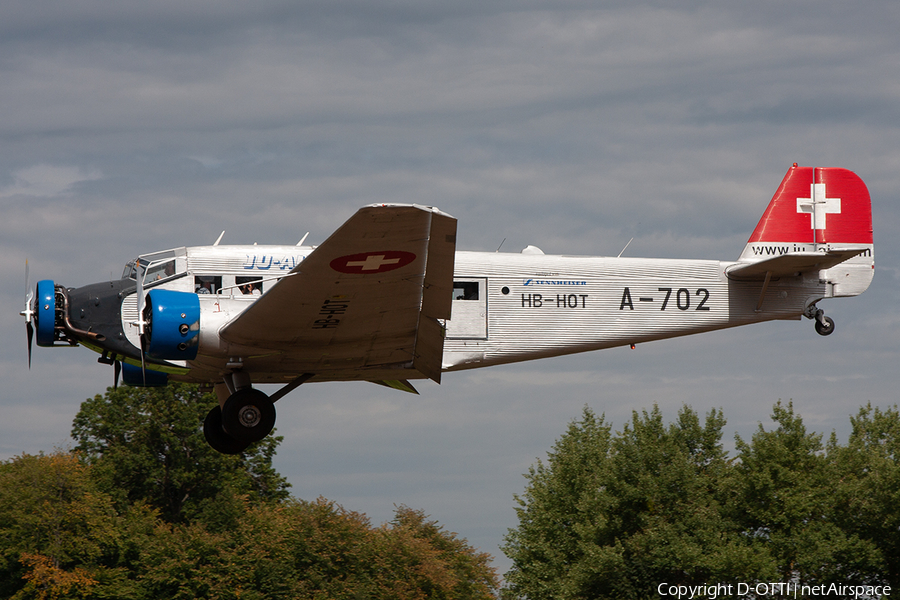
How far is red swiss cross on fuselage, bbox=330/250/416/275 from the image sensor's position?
11.7m

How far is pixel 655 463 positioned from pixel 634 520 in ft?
8.58

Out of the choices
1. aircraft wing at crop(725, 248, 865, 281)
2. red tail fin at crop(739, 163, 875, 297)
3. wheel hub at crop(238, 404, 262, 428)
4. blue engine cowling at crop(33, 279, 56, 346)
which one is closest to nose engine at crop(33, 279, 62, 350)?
blue engine cowling at crop(33, 279, 56, 346)

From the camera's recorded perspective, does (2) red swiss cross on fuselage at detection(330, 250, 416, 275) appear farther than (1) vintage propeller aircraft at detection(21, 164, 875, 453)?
No

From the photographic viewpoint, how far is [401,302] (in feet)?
42.1

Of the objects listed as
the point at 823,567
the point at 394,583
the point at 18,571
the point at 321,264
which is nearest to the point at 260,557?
the point at 394,583

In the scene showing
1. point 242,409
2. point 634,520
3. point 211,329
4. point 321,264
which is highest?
point 321,264

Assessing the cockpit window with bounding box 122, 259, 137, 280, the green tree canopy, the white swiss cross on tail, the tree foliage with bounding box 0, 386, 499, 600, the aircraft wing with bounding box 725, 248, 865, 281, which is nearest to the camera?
the cockpit window with bounding box 122, 259, 137, 280

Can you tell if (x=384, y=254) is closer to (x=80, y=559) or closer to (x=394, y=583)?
(x=394, y=583)

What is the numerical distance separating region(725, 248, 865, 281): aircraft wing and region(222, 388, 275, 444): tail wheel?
321 inches

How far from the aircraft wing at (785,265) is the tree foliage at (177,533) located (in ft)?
96.2

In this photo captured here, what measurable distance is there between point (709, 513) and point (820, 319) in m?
23.9

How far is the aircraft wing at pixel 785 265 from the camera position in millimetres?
15922

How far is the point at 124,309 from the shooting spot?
14211 millimetres

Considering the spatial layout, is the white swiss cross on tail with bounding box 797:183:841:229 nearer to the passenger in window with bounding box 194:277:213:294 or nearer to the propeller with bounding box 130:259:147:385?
the passenger in window with bounding box 194:277:213:294
